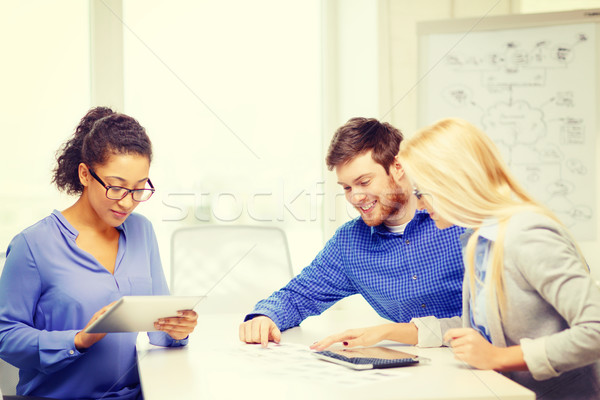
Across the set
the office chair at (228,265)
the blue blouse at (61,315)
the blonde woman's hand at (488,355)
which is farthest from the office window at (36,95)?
the blonde woman's hand at (488,355)

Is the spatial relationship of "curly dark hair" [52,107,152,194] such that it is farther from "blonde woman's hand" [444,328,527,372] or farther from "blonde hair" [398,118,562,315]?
"blonde woman's hand" [444,328,527,372]

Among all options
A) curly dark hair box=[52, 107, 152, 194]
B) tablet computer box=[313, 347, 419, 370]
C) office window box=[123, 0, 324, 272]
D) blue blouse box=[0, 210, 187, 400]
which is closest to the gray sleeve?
tablet computer box=[313, 347, 419, 370]

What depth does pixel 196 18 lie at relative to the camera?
3.20 meters

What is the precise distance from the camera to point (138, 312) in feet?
3.84

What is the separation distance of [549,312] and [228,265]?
1.40 meters

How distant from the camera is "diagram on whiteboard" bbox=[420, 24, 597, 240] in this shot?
291cm

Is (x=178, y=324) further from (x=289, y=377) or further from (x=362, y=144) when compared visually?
(x=362, y=144)

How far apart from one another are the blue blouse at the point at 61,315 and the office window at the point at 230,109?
1713mm

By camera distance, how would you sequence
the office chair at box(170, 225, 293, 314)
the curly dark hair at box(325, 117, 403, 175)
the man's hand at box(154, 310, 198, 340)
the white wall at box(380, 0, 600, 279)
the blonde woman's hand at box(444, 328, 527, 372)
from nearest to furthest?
the blonde woman's hand at box(444, 328, 527, 372)
the man's hand at box(154, 310, 198, 340)
the curly dark hair at box(325, 117, 403, 175)
the office chair at box(170, 225, 293, 314)
the white wall at box(380, 0, 600, 279)

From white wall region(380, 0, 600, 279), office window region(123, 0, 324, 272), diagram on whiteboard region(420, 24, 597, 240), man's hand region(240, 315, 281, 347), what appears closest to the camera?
man's hand region(240, 315, 281, 347)

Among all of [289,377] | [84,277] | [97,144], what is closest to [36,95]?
[97,144]

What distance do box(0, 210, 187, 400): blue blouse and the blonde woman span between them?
534 millimetres

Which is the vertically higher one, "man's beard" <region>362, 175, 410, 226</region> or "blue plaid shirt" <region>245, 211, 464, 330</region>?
"man's beard" <region>362, 175, 410, 226</region>

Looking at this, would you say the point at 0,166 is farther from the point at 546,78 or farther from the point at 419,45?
the point at 546,78
